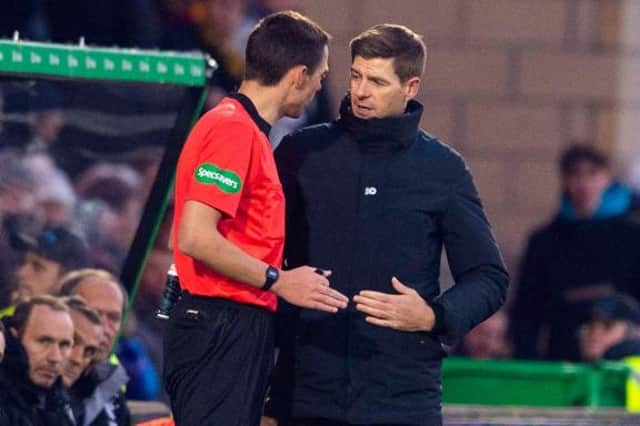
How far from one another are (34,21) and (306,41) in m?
4.38

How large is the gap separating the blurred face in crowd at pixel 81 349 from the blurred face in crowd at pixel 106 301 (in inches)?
4.0

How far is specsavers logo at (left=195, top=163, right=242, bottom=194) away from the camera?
625cm

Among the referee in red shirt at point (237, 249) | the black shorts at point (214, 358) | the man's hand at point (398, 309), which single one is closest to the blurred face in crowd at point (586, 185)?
the man's hand at point (398, 309)

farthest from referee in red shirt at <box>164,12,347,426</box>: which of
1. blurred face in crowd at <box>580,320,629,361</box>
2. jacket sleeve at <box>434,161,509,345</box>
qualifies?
blurred face in crowd at <box>580,320,629,361</box>

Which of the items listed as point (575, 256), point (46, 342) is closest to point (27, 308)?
point (46, 342)

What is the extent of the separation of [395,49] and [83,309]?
1.83 metres

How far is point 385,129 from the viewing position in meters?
6.69

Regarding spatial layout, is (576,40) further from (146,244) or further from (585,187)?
(146,244)

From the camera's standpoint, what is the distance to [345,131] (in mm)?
6816

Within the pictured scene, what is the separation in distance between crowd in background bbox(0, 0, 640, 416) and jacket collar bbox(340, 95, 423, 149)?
5.69 ft

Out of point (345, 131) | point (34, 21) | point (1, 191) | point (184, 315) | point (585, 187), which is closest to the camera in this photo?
point (184, 315)

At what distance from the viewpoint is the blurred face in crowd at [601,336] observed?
11156 mm

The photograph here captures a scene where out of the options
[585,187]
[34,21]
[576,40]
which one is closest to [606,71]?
[576,40]

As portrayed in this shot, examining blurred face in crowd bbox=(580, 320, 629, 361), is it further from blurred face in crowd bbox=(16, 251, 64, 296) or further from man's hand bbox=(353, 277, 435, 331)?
man's hand bbox=(353, 277, 435, 331)
